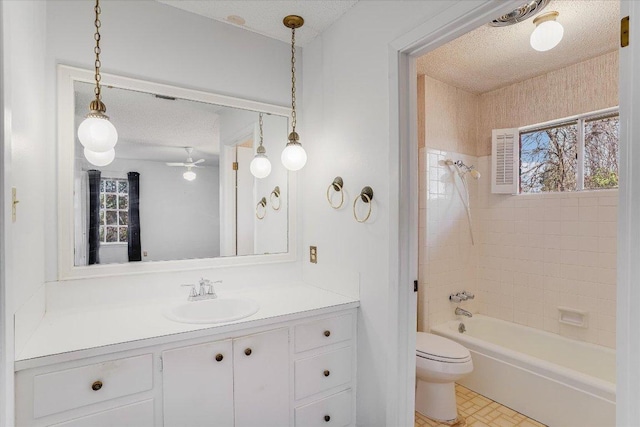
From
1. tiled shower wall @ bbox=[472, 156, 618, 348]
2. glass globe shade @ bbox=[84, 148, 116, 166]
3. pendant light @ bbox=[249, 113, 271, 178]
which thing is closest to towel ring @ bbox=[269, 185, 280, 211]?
pendant light @ bbox=[249, 113, 271, 178]

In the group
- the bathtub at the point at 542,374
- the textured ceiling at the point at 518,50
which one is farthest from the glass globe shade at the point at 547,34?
the bathtub at the point at 542,374

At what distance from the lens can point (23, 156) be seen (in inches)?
48.4

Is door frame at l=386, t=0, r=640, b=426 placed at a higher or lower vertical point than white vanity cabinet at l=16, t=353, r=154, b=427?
higher

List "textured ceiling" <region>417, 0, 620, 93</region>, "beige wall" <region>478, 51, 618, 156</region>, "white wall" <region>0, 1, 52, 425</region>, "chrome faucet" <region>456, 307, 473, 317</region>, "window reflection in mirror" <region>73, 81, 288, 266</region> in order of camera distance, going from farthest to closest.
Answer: "chrome faucet" <region>456, 307, 473, 317</region>
"beige wall" <region>478, 51, 618, 156</region>
"textured ceiling" <region>417, 0, 620, 93</region>
"window reflection in mirror" <region>73, 81, 288, 266</region>
"white wall" <region>0, 1, 52, 425</region>

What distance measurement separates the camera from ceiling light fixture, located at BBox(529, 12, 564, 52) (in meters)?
1.84

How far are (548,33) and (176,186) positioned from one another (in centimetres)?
223

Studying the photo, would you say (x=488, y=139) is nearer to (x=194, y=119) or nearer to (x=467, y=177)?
(x=467, y=177)

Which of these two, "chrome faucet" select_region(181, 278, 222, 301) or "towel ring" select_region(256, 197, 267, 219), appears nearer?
"chrome faucet" select_region(181, 278, 222, 301)

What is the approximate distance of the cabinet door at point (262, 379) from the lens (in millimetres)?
1550

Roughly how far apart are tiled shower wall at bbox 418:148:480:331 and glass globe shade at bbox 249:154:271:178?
1.29 meters

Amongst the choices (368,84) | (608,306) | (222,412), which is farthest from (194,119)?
(608,306)

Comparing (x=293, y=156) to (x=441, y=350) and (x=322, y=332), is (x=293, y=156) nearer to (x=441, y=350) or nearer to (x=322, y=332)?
(x=322, y=332)

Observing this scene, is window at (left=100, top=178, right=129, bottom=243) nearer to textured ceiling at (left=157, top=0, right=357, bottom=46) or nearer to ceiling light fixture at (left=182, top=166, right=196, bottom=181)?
ceiling light fixture at (left=182, top=166, right=196, bottom=181)

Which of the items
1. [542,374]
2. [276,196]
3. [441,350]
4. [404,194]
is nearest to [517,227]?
[542,374]
